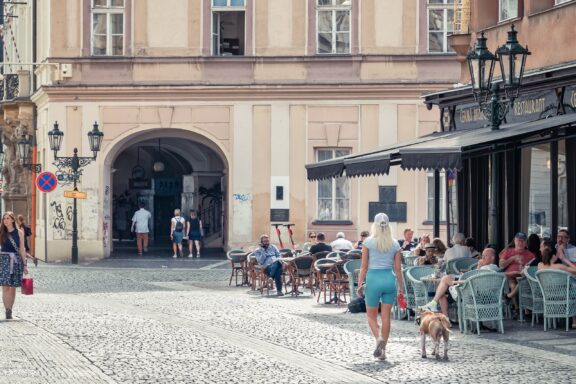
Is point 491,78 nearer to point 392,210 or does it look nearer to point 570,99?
point 570,99

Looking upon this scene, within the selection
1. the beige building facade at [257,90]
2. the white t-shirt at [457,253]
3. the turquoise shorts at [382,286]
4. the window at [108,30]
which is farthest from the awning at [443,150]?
the window at [108,30]

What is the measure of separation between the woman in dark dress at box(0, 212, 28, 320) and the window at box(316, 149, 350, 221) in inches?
812

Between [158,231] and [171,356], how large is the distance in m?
36.5

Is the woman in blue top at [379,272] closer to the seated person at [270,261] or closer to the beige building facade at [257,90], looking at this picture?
the seated person at [270,261]

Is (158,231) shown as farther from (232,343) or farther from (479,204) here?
(232,343)

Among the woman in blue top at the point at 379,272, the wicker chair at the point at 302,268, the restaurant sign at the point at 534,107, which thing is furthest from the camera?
the wicker chair at the point at 302,268

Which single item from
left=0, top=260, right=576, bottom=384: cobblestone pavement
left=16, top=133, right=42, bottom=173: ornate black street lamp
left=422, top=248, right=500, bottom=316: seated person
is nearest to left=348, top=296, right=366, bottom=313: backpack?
left=0, top=260, right=576, bottom=384: cobblestone pavement

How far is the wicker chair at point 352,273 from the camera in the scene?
25281 mm

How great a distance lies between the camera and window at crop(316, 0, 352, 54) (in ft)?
139

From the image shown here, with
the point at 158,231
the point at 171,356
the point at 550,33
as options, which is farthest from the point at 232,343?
the point at 158,231

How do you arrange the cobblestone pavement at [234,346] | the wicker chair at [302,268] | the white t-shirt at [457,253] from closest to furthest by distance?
the cobblestone pavement at [234,346]
the white t-shirt at [457,253]
the wicker chair at [302,268]

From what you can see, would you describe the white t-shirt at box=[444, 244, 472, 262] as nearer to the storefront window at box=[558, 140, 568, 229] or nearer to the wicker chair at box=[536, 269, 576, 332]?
the storefront window at box=[558, 140, 568, 229]

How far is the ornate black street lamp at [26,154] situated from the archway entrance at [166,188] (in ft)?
7.53

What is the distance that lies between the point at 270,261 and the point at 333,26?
1437 centimetres
